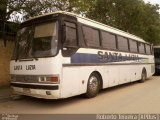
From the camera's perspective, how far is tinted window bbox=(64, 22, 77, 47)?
812 cm

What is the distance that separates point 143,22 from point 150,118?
60.9 ft

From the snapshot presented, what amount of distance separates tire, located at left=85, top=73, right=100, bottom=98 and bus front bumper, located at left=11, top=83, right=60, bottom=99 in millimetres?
1919

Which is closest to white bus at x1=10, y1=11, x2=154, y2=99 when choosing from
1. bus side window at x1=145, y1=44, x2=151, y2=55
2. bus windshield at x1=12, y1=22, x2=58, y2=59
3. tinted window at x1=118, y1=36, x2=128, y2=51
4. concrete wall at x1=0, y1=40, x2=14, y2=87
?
bus windshield at x1=12, y1=22, x2=58, y2=59

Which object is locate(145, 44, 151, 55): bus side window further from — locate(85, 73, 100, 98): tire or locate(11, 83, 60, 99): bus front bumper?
locate(11, 83, 60, 99): bus front bumper

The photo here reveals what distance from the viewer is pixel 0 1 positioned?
33.8 feet

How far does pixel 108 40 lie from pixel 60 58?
12.7 ft

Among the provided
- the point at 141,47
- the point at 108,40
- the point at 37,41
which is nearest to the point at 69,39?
the point at 37,41

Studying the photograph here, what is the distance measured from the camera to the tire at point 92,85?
9236 mm

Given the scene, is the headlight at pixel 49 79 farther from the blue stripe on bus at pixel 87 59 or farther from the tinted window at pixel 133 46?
the tinted window at pixel 133 46

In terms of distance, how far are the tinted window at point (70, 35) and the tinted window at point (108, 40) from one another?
2199 mm

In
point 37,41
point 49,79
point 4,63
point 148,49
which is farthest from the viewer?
point 148,49

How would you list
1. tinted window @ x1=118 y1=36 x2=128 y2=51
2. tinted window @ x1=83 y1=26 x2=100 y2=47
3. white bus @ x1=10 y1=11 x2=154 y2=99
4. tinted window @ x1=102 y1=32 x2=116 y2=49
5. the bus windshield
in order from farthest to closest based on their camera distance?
1. tinted window @ x1=118 y1=36 x2=128 y2=51
2. tinted window @ x1=102 y1=32 x2=116 y2=49
3. tinted window @ x1=83 y1=26 x2=100 y2=47
4. the bus windshield
5. white bus @ x1=10 y1=11 x2=154 y2=99

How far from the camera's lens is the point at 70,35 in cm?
833

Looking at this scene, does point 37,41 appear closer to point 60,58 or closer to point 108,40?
point 60,58
